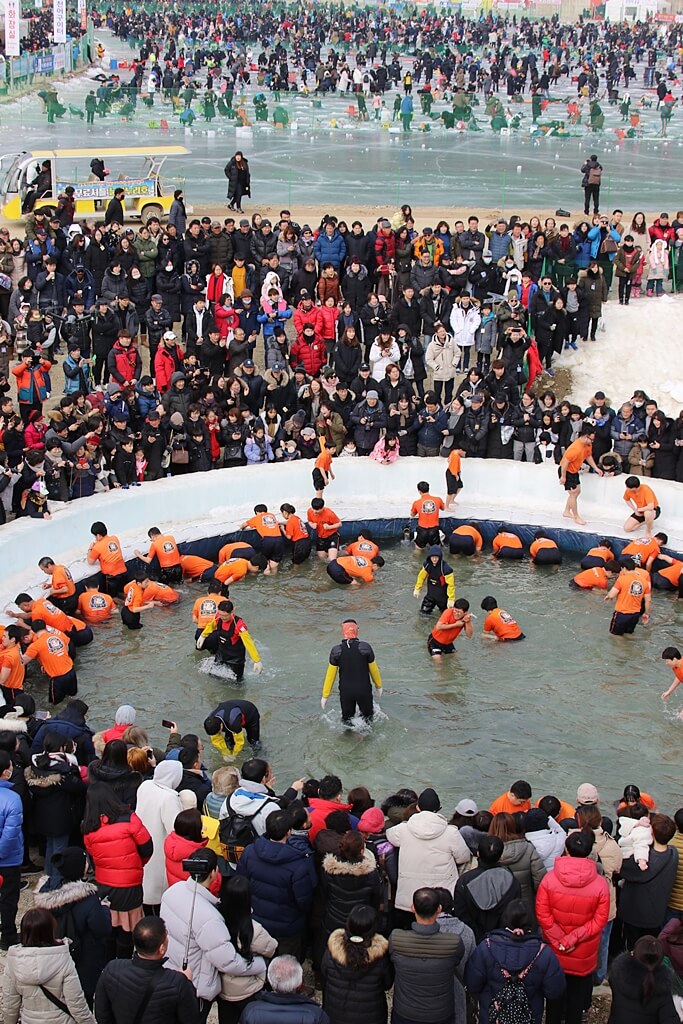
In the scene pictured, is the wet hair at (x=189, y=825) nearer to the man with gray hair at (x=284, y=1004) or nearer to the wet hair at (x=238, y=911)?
the wet hair at (x=238, y=911)

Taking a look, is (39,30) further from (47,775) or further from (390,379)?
(47,775)

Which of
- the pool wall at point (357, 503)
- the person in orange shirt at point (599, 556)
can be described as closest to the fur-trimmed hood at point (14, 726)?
the pool wall at point (357, 503)

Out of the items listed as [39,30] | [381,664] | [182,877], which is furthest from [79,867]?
[39,30]

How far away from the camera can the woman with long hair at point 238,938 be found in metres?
7.20

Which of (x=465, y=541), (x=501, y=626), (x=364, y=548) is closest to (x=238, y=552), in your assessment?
(x=364, y=548)

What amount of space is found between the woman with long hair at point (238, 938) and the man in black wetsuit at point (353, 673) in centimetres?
391

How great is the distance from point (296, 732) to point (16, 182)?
1642 centimetres

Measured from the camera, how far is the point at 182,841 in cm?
773

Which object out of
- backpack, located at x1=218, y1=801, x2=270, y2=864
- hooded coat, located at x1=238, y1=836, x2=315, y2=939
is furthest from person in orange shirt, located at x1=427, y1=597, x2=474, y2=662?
hooded coat, located at x1=238, y1=836, x2=315, y2=939

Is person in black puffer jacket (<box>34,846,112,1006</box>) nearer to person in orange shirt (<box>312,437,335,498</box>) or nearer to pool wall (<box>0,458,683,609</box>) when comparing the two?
pool wall (<box>0,458,683,609</box>)

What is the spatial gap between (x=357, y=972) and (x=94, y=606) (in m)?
7.45

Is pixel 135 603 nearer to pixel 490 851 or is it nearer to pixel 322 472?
pixel 322 472

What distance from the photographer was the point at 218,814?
8.41 m

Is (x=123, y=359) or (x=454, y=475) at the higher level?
(x=123, y=359)
